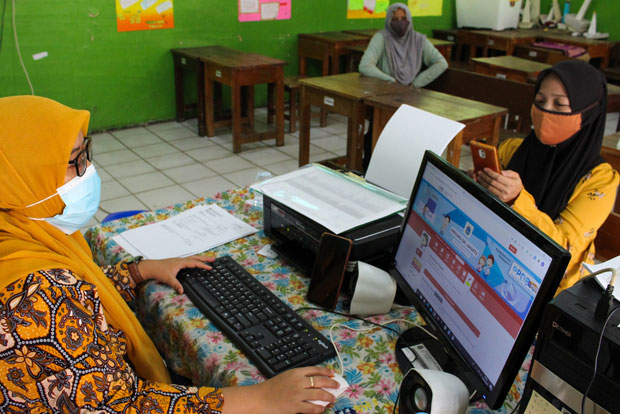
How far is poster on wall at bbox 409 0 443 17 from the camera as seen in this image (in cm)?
653

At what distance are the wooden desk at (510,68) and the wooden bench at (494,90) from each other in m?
0.46

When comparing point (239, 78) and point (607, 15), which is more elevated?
point (607, 15)

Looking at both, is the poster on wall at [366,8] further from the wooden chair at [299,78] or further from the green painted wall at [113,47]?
the wooden chair at [299,78]

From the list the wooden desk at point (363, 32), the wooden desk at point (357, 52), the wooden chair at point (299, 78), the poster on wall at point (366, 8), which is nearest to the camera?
the wooden chair at point (299, 78)

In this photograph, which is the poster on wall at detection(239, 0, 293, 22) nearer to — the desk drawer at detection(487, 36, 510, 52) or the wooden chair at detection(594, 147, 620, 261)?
the desk drawer at detection(487, 36, 510, 52)

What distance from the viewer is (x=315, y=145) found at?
15.5ft

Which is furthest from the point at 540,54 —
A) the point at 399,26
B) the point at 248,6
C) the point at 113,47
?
the point at 113,47

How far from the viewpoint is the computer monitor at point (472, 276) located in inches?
29.9

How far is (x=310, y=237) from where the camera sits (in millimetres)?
1274

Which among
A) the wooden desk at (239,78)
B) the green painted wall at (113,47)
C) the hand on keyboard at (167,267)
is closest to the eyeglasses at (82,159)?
the hand on keyboard at (167,267)

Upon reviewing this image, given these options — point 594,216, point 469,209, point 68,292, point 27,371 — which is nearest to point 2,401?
point 27,371

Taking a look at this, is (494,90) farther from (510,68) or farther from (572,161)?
(572,161)

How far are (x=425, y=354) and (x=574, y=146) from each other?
38.4 inches

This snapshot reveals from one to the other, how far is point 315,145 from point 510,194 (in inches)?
133
